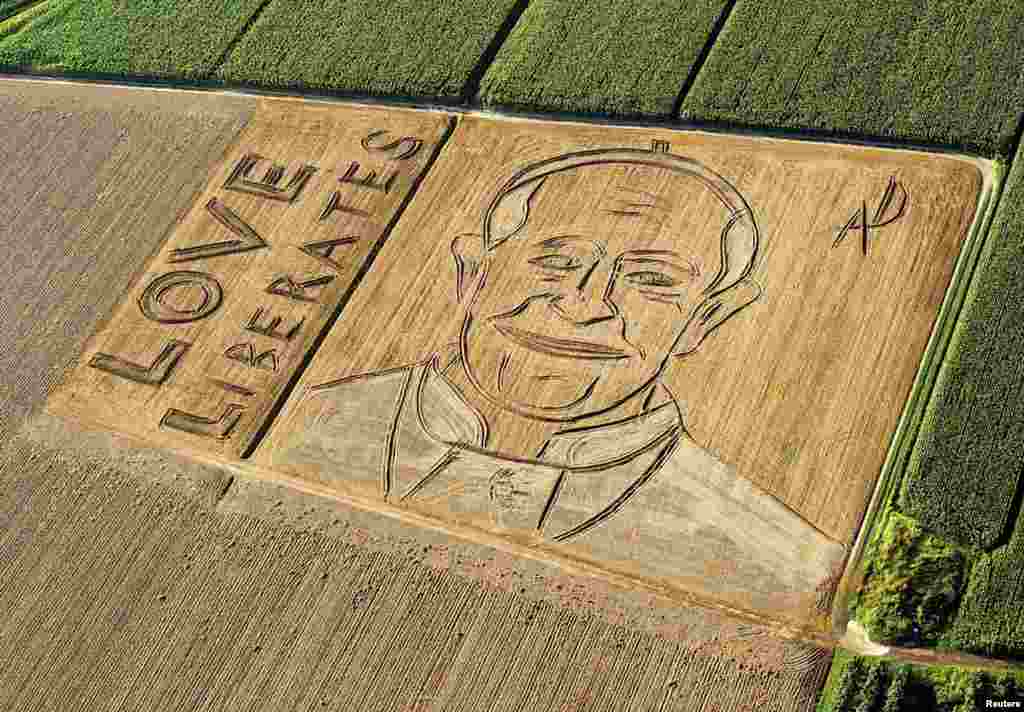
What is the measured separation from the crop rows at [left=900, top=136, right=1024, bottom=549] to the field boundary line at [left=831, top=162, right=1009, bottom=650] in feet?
0.63

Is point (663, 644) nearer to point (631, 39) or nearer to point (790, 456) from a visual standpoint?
point (790, 456)

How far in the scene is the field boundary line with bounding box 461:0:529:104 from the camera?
35.9 metres

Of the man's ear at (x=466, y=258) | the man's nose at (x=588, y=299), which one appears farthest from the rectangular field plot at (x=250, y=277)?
the man's nose at (x=588, y=299)

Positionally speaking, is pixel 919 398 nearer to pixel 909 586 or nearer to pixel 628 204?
pixel 909 586

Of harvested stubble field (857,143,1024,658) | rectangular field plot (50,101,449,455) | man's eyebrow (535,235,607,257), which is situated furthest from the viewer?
man's eyebrow (535,235,607,257)

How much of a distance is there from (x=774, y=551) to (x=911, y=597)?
9.61ft

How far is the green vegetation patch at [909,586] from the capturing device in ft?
76.8

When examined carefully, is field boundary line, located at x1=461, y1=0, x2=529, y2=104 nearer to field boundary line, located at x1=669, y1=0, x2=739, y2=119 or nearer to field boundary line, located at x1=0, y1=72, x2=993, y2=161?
field boundary line, located at x1=0, y1=72, x2=993, y2=161

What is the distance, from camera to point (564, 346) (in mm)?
29219

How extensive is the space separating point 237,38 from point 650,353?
2002cm

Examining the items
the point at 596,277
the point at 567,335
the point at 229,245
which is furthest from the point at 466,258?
the point at 229,245

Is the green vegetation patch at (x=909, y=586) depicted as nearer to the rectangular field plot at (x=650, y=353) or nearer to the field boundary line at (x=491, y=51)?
the rectangular field plot at (x=650, y=353)

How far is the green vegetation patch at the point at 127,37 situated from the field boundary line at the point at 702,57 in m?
15.8

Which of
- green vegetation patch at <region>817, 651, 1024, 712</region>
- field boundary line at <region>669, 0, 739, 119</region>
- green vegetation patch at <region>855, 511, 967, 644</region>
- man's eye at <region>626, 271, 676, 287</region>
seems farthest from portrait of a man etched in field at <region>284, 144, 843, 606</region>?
green vegetation patch at <region>817, 651, 1024, 712</region>
